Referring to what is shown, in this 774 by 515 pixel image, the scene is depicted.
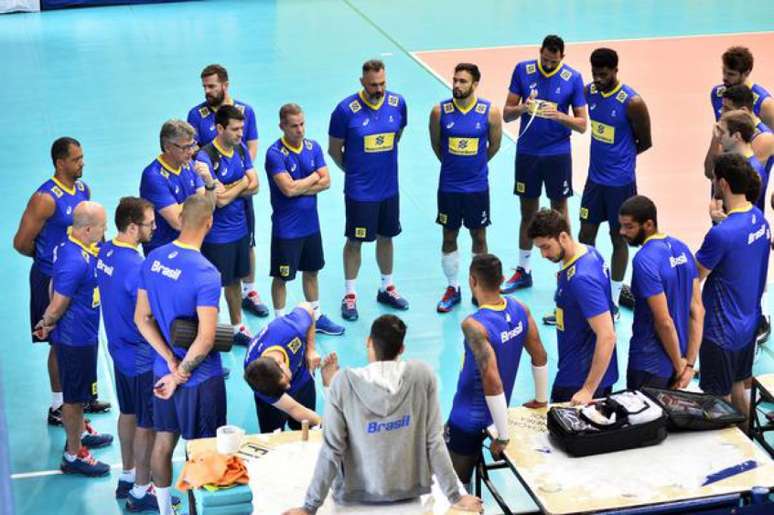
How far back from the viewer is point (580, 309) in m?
7.70

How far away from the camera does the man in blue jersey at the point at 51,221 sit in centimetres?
930

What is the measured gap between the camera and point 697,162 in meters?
15.4

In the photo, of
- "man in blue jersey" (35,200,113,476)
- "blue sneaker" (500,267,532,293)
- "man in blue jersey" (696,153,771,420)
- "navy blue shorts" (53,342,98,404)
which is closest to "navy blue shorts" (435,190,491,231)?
"blue sneaker" (500,267,532,293)

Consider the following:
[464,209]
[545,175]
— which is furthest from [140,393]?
[545,175]

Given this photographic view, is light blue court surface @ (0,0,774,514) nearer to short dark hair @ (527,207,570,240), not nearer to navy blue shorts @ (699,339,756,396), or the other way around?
navy blue shorts @ (699,339,756,396)

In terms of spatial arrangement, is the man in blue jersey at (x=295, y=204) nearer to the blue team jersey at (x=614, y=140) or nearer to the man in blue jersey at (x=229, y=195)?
the man in blue jersey at (x=229, y=195)

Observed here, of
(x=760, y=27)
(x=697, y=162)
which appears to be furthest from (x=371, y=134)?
(x=760, y=27)

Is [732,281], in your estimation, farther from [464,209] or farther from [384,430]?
[464,209]

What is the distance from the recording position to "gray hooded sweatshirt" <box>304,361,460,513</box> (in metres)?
6.18

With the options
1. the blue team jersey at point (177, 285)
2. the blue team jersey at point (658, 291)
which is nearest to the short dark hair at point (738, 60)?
the blue team jersey at point (658, 291)

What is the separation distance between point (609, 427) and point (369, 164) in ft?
16.1

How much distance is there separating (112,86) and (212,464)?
1304 centimetres

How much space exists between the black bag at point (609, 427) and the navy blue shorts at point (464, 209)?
457 centimetres

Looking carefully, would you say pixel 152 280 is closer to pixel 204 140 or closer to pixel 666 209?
pixel 204 140
